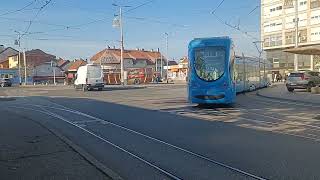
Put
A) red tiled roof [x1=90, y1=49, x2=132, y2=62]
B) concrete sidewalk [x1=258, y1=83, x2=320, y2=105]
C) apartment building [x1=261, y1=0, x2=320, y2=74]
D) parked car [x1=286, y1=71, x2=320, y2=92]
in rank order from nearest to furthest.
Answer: concrete sidewalk [x1=258, y1=83, x2=320, y2=105], parked car [x1=286, y1=71, x2=320, y2=92], apartment building [x1=261, y1=0, x2=320, y2=74], red tiled roof [x1=90, y1=49, x2=132, y2=62]

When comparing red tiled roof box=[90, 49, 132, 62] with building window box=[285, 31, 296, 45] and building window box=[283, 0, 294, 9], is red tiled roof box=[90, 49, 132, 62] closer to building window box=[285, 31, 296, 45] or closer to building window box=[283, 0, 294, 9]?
building window box=[285, 31, 296, 45]

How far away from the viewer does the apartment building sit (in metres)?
77.2

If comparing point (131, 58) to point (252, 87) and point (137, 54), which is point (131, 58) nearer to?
point (137, 54)

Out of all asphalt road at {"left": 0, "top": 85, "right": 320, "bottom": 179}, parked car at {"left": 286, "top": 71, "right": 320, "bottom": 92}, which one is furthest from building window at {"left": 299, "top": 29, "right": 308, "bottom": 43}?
asphalt road at {"left": 0, "top": 85, "right": 320, "bottom": 179}

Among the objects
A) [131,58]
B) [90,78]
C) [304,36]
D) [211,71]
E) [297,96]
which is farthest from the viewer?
[131,58]

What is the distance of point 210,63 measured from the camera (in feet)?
71.4

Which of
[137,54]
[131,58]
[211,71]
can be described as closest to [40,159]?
[211,71]

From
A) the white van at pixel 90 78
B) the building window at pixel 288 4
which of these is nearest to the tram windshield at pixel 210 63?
the white van at pixel 90 78

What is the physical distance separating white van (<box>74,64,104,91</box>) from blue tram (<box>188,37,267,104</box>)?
88.1 ft

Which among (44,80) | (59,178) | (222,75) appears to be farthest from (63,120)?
(44,80)

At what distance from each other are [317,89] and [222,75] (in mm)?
15819

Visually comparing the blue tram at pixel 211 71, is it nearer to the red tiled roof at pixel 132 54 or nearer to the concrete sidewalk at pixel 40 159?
the concrete sidewalk at pixel 40 159

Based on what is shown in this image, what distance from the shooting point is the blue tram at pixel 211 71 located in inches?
845

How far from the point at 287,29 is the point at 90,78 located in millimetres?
47227
